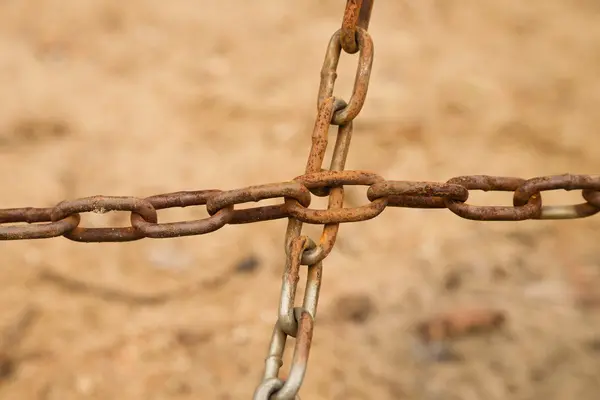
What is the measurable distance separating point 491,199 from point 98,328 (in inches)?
57.4

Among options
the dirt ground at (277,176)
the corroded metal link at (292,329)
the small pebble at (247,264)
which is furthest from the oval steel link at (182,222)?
the small pebble at (247,264)

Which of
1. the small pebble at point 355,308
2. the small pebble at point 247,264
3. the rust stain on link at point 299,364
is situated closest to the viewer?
the rust stain on link at point 299,364

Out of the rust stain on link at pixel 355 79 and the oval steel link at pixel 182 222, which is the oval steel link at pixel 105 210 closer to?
the oval steel link at pixel 182 222

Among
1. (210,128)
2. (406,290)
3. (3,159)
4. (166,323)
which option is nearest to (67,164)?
(3,159)

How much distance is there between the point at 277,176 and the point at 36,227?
5.48 ft

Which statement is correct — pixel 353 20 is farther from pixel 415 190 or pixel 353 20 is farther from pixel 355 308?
pixel 355 308

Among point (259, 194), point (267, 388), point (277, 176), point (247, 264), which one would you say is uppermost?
point (277, 176)

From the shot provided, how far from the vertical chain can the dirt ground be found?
95 cm

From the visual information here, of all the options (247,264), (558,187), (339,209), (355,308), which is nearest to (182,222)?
(339,209)

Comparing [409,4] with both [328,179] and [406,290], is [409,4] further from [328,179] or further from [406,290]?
[328,179]

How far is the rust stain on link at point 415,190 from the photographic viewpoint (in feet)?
2.41

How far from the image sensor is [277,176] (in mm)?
2422

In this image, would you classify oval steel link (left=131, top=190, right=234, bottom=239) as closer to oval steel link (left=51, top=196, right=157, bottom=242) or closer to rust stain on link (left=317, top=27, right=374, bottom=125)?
oval steel link (left=51, top=196, right=157, bottom=242)

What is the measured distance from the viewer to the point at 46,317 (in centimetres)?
184
